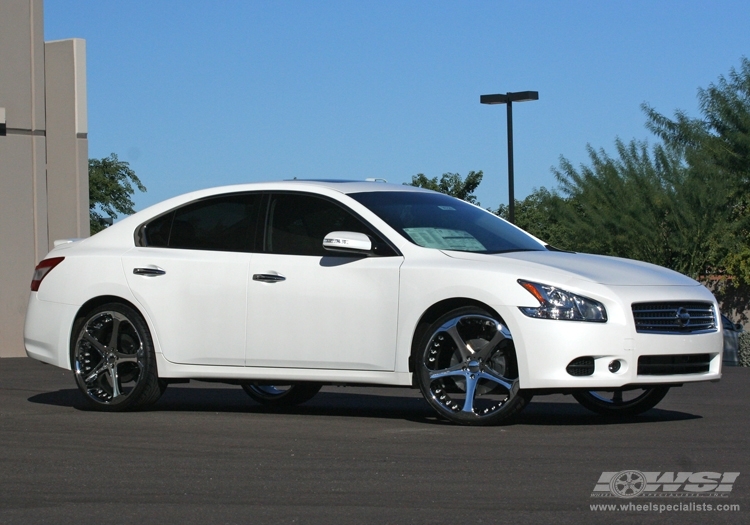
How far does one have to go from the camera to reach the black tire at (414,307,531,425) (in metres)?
8.19

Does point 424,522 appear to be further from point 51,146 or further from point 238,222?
point 51,146

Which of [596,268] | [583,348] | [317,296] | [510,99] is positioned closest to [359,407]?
[317,296]

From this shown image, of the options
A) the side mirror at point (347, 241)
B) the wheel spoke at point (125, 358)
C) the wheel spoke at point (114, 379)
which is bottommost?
the wheel spoke at point (114, 379)

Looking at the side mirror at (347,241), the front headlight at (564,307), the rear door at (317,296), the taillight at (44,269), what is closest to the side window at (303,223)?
the rear door at (317,296)

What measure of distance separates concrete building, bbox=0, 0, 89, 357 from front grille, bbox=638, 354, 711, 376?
13.1 meters

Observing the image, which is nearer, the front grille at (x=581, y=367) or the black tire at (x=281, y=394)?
the front grille at (x=581, y=367)

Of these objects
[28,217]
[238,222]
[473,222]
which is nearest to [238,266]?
[238,222]

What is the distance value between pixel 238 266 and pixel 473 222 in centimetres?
170

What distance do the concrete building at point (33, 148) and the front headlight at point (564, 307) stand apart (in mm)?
12818

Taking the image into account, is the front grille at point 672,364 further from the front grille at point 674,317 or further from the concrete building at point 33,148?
the concrete building at point 33,148

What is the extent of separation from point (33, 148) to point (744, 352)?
14.2m

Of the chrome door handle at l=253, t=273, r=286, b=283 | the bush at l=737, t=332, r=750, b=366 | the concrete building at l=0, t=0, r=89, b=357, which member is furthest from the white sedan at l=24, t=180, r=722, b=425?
the bush at l=737, t=332, r=750, b=366

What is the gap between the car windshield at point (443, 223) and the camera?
8.91 metres

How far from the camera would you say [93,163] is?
67.6m
